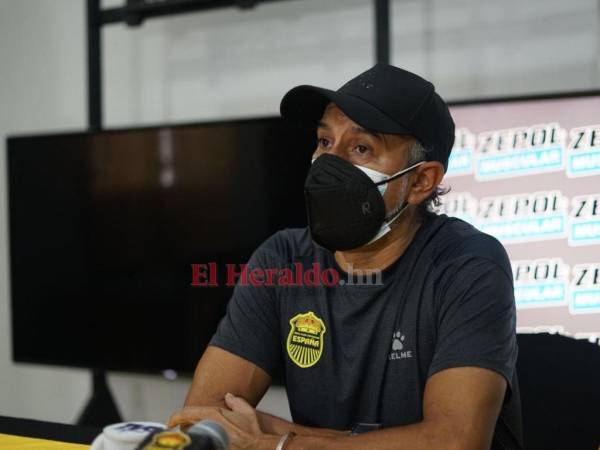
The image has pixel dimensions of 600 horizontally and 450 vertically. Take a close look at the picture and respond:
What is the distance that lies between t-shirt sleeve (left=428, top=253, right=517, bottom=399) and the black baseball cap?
0.29 meters

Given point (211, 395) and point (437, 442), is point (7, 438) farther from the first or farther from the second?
point (437, 442)

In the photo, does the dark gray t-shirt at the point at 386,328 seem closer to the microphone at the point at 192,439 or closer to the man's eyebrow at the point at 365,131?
the man's eyebrow at the point at 365,131

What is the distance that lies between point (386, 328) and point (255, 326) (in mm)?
301

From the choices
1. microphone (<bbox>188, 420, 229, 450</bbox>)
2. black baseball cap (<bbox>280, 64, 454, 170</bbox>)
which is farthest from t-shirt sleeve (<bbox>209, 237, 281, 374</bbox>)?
microphone (<bbox>188, 420, 229, 450</bbox>)

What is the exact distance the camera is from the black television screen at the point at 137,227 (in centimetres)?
278

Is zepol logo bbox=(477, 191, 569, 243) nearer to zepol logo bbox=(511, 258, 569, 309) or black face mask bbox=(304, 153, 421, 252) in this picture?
zepol logo bbox=(511, 258, 569, 309)

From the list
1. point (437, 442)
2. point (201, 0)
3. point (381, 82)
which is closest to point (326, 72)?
point (201, 0)

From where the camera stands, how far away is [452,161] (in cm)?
254

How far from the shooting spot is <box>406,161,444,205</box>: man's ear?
1511mm

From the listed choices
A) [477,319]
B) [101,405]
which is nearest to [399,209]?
[477,319]

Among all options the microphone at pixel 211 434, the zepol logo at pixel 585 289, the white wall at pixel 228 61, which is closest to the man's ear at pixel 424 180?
the microphone at pixel 211 434

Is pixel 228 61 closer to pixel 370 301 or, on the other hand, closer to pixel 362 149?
pixel 362 149

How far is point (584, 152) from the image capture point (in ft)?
7.80

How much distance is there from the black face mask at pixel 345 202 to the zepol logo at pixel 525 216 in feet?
3.70
